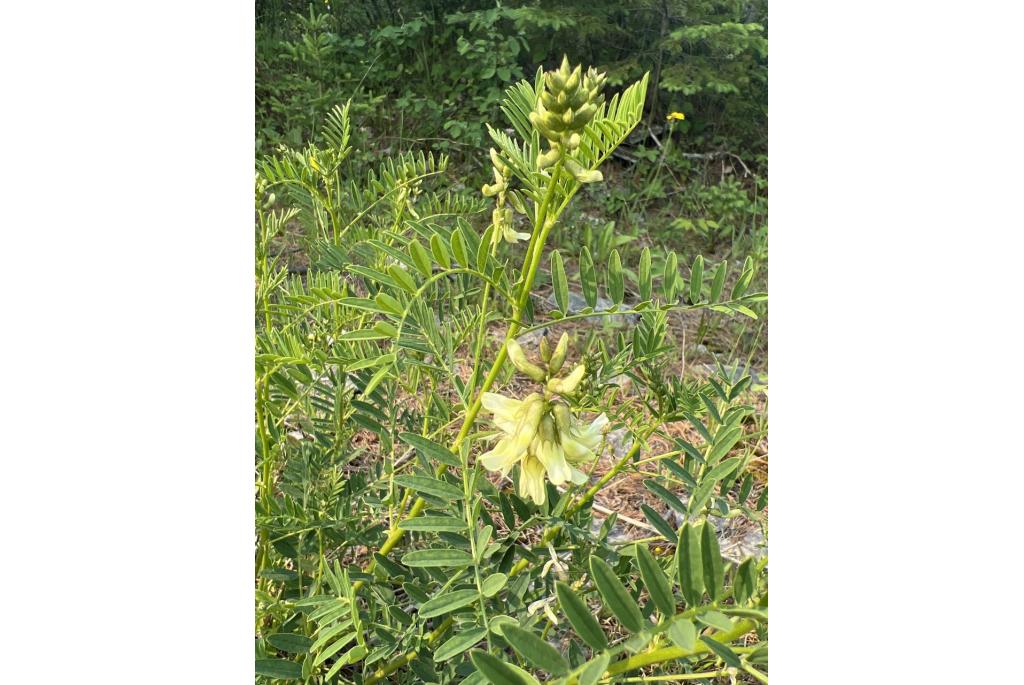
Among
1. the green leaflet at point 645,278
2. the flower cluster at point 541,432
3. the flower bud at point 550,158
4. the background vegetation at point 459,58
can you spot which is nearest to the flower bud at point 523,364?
the flower cluster at point 541,432

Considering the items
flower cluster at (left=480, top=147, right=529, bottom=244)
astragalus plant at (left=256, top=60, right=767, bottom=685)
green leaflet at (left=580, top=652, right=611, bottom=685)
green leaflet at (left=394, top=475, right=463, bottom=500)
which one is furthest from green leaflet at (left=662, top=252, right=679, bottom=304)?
green leaflet at (left=580, top=652, right=611, bottom=685)

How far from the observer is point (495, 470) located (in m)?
0.44

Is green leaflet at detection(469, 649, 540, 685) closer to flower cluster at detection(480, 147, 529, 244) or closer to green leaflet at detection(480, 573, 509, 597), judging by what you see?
green leaflet at detection(480, 573, 509, 597)

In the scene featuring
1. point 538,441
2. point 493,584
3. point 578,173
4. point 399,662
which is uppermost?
point 578,173

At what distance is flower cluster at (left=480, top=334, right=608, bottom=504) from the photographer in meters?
0.42

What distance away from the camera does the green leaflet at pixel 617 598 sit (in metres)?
0.32

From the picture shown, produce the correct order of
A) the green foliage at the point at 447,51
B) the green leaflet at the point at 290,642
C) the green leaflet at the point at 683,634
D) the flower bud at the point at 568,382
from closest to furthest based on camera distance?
the green leaflet at the point at 683,634
the flower bud at the point at 568,382
the green leaflet at the point at 290,642
the green foliage at the point at 447,51

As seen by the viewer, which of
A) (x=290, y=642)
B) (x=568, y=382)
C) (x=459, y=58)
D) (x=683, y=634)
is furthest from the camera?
(x=459, y=58)

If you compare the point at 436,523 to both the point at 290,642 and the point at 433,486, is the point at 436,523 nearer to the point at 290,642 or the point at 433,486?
the point at 433,486

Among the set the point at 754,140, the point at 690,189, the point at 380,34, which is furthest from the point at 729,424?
the point at 690,189

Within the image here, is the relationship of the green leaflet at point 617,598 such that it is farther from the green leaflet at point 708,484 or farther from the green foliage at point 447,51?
the green foliage at point 447,51

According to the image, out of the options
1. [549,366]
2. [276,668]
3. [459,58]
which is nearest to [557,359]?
[549,366]

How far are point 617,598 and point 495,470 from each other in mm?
131
